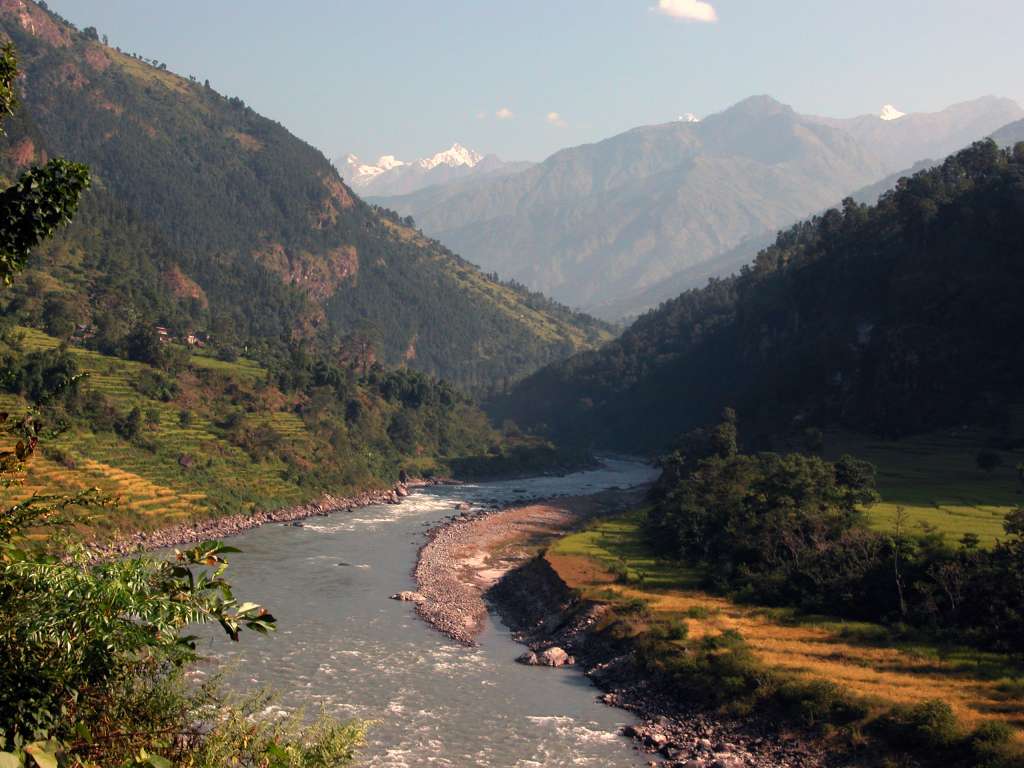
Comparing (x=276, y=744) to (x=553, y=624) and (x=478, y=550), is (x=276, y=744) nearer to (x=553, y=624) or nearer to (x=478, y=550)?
(x=553, y=624)

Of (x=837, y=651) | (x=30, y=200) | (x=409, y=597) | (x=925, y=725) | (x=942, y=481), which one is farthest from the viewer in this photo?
(x=942, y=481)

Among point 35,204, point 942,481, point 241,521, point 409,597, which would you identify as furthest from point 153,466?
point 35,204

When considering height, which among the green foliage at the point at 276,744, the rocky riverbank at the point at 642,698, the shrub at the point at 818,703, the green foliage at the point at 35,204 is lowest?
the rocky riverbank at the point at 642,698

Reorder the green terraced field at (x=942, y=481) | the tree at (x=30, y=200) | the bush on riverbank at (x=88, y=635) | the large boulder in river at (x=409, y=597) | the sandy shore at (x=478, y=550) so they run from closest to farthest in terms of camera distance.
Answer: the bush on riverbank at (x=88, y=635)
the tree at (x=30, y=200)
the sandy shore at (x=478, y=550)
the large boulder in river at (x=409, y=597)
the green terraced field at (x=942, y=481)

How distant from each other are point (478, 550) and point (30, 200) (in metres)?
60.4

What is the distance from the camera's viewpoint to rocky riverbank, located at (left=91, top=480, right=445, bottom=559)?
195ft

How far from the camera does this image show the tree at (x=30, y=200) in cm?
859

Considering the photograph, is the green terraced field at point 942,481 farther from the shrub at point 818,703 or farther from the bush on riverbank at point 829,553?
the shrub at point 818,703

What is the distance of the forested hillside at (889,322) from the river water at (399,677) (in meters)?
52.4

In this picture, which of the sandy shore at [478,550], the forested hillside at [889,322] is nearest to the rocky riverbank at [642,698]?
the sandy shore at [478,550]

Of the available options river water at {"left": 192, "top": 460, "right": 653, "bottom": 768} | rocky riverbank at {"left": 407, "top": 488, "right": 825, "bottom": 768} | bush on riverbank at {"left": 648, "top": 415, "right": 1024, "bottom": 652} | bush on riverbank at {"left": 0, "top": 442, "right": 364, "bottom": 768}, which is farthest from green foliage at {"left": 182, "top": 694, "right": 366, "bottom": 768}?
bush on riverbank at {"left": 648, "top": 415, "right": 1024, "bottom": 652}

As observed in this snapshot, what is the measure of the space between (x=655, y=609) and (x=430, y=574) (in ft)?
59.4

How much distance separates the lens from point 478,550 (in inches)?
2653

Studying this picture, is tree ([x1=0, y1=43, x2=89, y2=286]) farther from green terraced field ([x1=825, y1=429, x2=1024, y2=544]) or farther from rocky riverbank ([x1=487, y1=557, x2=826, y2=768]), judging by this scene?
green terraced field ([x1=825, y1=429, x2=1024, y2=544])
